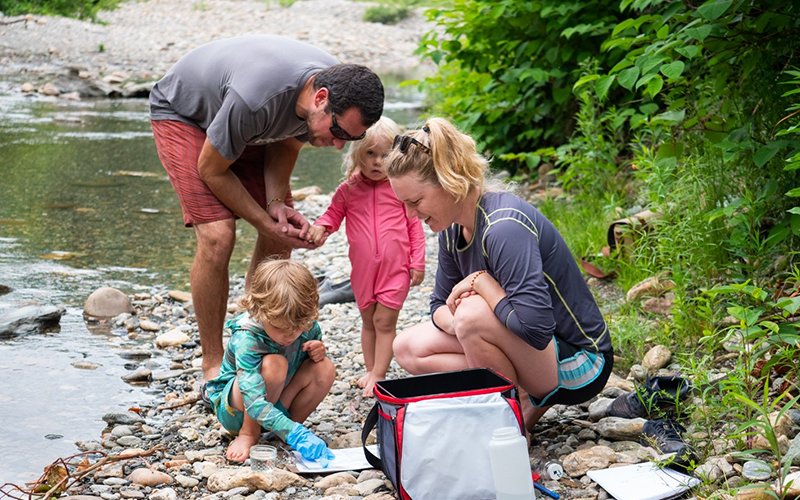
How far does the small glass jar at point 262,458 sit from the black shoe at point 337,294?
2.13 meters

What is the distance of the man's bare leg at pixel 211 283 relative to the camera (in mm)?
3627

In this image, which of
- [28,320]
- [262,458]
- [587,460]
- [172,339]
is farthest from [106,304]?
[587,460]

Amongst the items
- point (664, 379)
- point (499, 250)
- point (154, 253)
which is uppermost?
point (499, 250)

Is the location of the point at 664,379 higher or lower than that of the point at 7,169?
higher

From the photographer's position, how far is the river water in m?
3.56

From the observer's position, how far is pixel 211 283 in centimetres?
366

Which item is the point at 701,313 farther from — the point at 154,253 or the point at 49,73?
the point at 49,73

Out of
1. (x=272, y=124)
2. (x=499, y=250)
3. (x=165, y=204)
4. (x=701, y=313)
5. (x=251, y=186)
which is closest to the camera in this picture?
(x=499, y=250)

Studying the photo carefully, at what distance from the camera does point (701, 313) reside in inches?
128

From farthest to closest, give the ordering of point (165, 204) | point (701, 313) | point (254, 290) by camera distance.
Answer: point (165, 204), point (701, 313), point (254, 290)

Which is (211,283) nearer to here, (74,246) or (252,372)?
(252,372)

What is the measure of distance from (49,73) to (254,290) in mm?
14396

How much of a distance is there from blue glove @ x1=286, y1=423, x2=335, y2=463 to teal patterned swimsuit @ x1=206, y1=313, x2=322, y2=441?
0.09ft

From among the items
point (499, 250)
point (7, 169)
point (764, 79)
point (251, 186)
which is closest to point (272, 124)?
point (251, 186)
